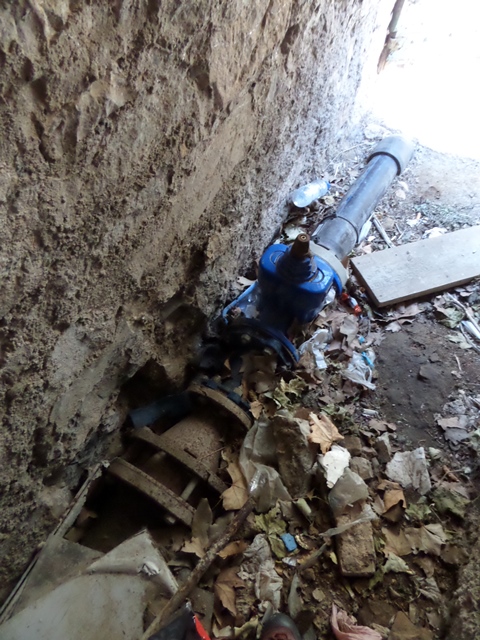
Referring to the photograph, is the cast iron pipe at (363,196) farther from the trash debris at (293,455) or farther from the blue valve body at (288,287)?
the trash debris at (293,455)

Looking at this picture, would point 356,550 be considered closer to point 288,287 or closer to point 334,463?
point 334,463

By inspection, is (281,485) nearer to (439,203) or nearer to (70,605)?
(70,605)

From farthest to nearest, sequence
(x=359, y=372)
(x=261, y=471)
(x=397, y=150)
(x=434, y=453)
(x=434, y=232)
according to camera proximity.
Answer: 1. (x=397, y=150)
2. (x=434, y=232)
3. (x=359, y=372)
4. (x=434, y=453)
5. (x=261, y=471)

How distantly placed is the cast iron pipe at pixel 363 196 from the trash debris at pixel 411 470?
44.3 inches

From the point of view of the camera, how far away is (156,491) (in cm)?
154

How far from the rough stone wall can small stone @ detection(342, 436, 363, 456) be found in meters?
0.84

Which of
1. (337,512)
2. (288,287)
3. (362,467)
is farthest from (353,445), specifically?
(288,287)

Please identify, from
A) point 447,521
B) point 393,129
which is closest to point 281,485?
point 447,521

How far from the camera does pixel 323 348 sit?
102 inches

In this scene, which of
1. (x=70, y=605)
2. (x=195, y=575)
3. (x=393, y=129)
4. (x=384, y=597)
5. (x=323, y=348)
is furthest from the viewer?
(x=393, y=129)

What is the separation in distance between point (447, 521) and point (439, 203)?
240cm

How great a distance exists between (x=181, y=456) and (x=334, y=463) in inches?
27.7

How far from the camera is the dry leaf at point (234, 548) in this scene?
1.73m

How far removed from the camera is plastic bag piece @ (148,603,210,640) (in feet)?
4.09
